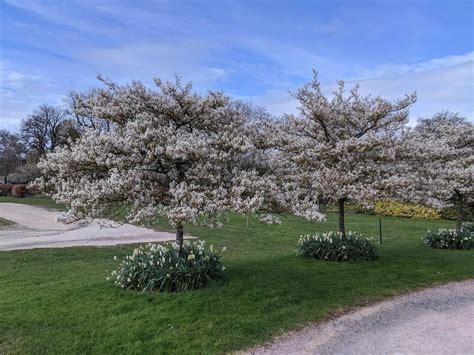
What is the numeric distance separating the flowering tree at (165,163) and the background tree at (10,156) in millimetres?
45033

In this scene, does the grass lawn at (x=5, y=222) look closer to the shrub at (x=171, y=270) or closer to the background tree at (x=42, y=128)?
the shrub at (x=171, y=270)

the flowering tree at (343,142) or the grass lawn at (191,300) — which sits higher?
the flowering tree at (343,142)

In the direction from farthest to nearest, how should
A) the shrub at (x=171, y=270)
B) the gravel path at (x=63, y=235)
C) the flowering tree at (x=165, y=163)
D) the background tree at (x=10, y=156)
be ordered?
the background tree at (x=10, y=156) < the gravel path at (x=63, y=235) < the shrub at (x=171, y=270) < the flowering tree at (x=165, y=163)

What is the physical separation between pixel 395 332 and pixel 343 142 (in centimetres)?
440

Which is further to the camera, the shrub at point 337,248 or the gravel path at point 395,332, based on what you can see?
the shrub at point 337,248

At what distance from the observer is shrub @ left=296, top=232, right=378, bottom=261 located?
32.0ft

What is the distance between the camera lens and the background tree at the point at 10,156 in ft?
158

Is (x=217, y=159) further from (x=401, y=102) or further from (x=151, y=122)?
(x=401, y=102)

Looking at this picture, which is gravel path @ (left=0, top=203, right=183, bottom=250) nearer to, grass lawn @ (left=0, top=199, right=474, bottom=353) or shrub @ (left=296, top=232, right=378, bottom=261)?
grass lawn @ (left=0, top=199, right=474, bottom=353)

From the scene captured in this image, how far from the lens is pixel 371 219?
21.5 m

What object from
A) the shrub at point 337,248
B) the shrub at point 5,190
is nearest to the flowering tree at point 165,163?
the shrub at point 337,248

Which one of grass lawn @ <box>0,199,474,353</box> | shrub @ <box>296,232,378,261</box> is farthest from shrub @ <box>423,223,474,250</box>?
shrub @ <box>296,232,378,261</box>

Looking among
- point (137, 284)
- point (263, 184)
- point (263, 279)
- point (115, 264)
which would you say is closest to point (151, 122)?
point (263, 184)

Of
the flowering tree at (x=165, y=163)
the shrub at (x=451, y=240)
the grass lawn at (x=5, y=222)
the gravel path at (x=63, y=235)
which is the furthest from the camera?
the grass lawn at (x=5, y=222)
